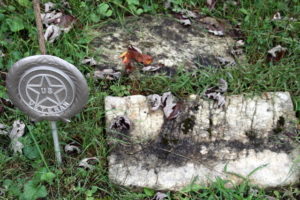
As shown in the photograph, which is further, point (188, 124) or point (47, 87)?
point (188, 124)

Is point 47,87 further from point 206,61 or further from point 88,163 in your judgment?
point 206,61

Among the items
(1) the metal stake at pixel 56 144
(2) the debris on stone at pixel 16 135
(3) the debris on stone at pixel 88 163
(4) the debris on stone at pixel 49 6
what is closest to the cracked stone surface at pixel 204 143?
(3) the debris on stone at pixel 88 163

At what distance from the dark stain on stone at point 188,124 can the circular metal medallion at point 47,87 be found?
92 centimetres

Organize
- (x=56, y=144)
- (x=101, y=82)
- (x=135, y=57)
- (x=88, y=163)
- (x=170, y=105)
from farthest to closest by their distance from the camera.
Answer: (x=135, y=57), (x=101, y=82), (x=170, y=105), (x=88, y=163), (x=56, y=144)

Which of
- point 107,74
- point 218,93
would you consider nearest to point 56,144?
point 107,74

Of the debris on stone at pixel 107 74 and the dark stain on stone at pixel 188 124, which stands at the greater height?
the debris on stone at pixel 107 74

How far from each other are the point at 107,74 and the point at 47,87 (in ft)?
3.50

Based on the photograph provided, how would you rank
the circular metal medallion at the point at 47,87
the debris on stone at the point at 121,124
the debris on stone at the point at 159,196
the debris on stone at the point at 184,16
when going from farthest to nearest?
the debris on stone at the point at 184,16
the debris on stone at the point at 121,124
the debris on stone at the point at 159,196
the circular metal medallion at the point at 47,87

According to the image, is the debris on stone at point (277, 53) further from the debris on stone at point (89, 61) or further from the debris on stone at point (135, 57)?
the debris on stone at point (89, 61)

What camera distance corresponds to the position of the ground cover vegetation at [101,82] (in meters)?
2.73

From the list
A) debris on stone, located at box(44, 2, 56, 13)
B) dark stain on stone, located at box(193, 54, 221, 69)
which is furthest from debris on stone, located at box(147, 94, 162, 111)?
debris on stone, located at box(44, 2, 56, 13)

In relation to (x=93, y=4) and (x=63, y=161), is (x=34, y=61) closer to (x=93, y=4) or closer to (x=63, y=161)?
(x=63, y=161)

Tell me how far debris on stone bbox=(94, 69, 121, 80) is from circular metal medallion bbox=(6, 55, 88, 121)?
0.90 metres

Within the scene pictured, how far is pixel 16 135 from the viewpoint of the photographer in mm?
2879
